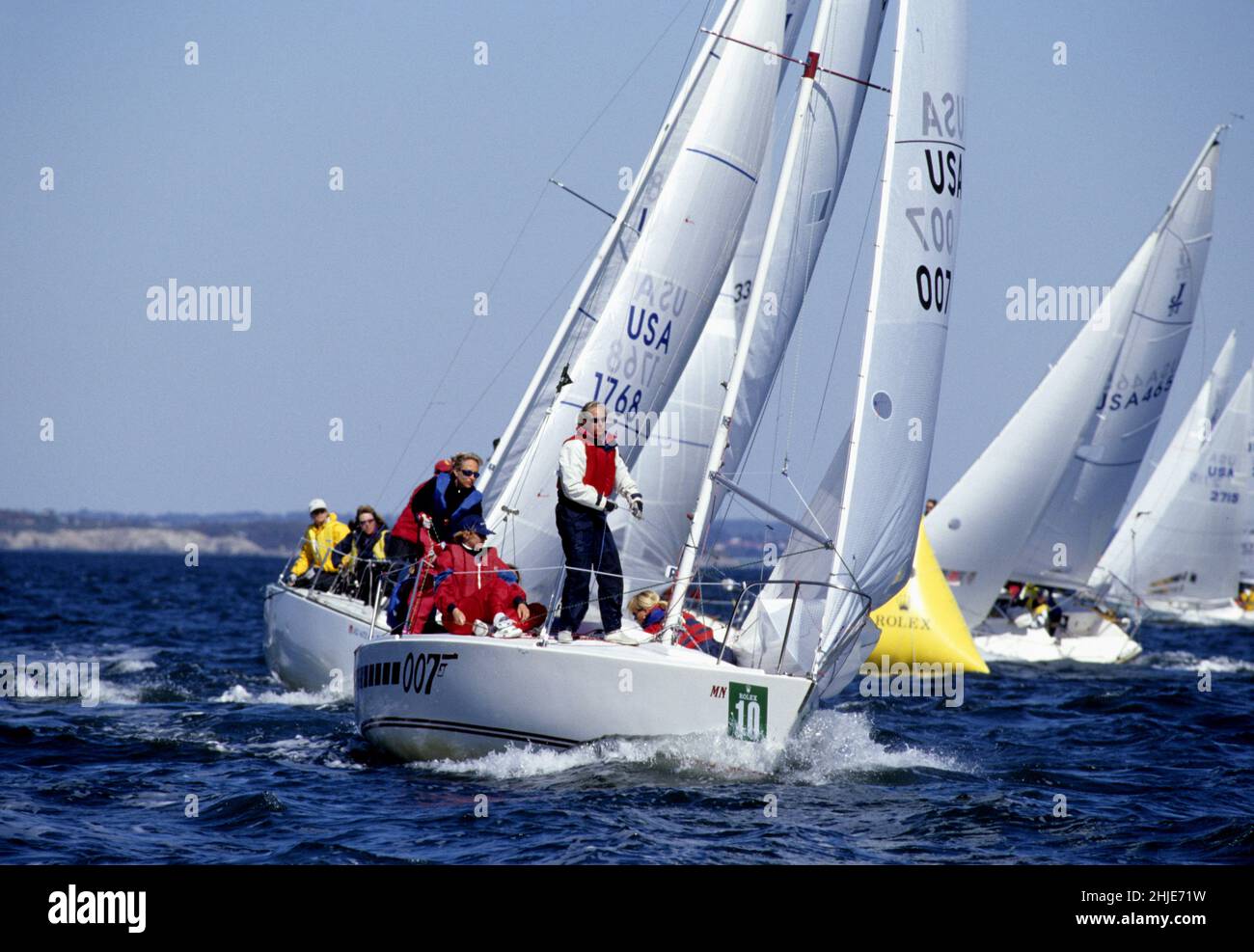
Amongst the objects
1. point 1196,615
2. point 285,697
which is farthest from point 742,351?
point 1196,615

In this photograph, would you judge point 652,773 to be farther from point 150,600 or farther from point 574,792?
point 150,600

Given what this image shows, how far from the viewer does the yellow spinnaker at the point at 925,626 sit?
1927 cm

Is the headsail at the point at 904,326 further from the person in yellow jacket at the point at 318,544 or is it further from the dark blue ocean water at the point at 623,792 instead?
the person in yellow jacket at the point at 318,544

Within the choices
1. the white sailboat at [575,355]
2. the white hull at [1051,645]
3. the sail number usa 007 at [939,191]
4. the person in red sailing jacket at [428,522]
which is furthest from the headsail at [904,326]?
the white hull at [1051,645]

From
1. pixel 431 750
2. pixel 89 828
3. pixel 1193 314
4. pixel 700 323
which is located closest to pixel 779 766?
pixel 431 750

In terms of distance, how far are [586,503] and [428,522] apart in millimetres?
2204

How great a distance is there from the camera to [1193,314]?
84.1ft

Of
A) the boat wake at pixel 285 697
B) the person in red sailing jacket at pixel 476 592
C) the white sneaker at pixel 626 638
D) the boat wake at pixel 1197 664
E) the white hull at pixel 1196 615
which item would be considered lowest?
the white hull at pixel 1196 615

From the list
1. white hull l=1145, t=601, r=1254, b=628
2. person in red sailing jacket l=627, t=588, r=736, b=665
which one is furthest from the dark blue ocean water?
white hull l=1145, t=601, r=1254, b=628

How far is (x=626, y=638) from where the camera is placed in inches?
407

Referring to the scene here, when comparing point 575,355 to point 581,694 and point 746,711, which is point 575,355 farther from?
point 746,711

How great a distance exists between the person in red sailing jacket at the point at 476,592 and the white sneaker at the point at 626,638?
1.96ft
